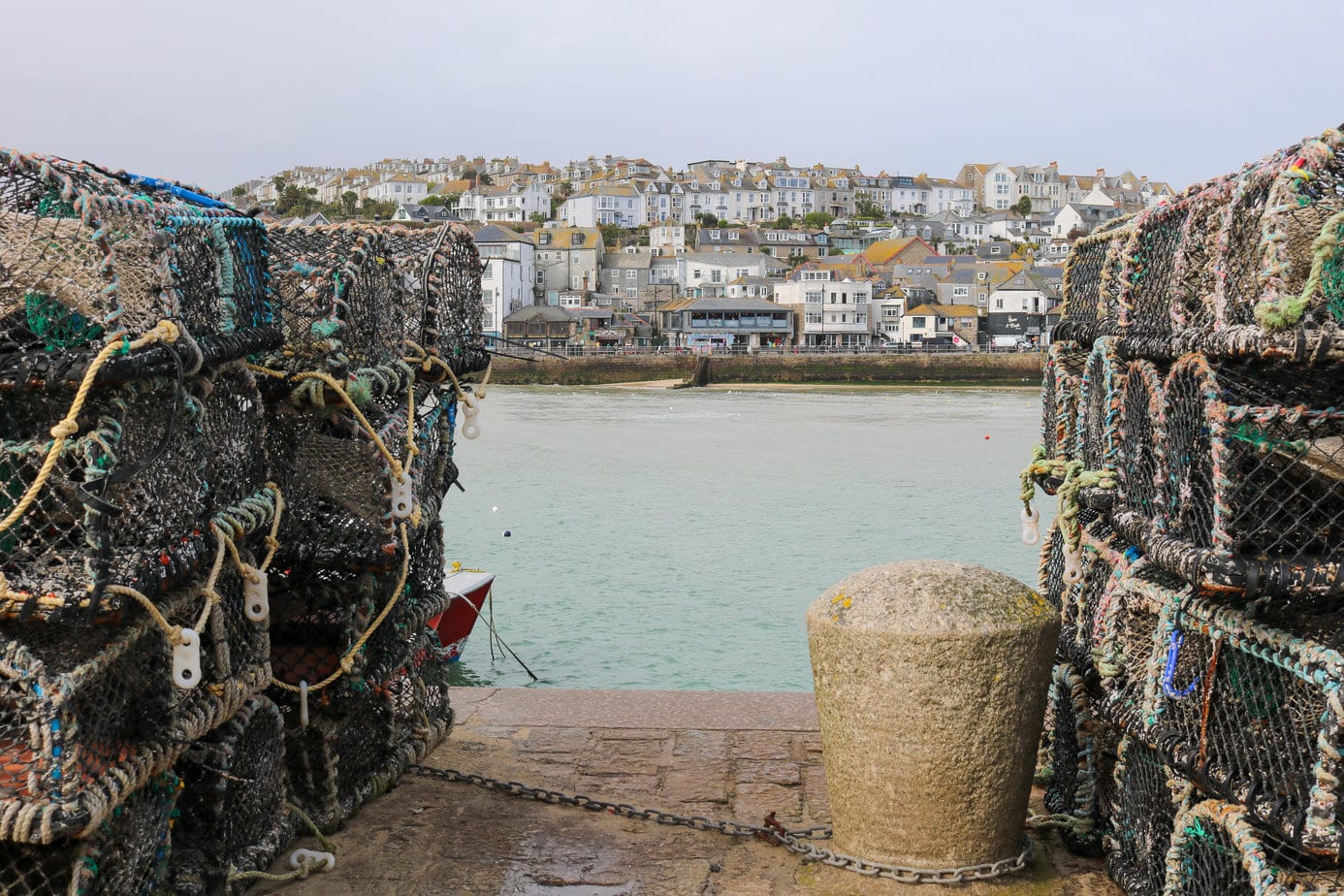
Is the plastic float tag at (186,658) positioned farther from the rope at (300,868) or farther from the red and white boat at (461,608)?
the red and white boat at (461,608)

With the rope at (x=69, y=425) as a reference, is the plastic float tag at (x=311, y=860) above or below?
below

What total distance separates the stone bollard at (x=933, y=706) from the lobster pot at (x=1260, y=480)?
825mm

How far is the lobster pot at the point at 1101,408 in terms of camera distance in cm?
427

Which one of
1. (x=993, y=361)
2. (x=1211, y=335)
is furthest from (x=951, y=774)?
(x=993, y=361)

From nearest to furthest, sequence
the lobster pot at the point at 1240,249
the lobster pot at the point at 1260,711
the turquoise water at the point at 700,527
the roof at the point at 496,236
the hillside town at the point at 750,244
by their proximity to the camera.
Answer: the lobster pot at the point at 1260,711 < the lobster pot at the point at 1240,249 < the turquoise water at the point at 700,527 < the hillside town at the point at 750,244 < the roof at the point at 496,236

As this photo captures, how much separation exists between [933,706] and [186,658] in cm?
222

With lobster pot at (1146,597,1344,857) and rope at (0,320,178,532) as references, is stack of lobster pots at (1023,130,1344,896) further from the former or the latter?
rope at (0,320,178,532)

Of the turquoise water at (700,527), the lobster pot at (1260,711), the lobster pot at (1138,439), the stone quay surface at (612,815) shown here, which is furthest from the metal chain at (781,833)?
the turquoise water at (700,527)

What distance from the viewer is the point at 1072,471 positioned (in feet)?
14.7

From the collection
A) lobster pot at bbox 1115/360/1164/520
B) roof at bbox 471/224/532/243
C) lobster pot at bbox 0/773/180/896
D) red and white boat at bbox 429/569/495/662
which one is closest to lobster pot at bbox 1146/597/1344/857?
lobster pot at bbox 1115/360/1164/520

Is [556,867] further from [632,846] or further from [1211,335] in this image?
[1211,335]

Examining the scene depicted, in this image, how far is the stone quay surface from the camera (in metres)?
4.33

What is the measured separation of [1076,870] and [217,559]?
117 inches

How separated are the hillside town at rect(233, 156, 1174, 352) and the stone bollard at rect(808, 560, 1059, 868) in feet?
88.5
